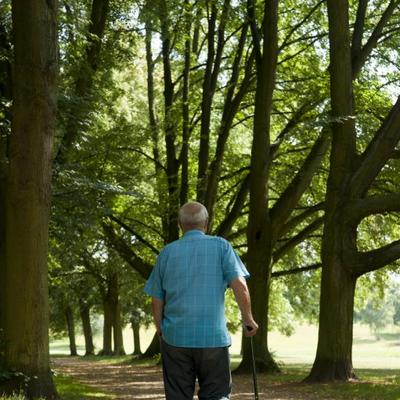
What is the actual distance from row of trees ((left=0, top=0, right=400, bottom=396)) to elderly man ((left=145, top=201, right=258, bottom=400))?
4490 mm

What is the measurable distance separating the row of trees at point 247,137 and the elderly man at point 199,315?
4.49 meters

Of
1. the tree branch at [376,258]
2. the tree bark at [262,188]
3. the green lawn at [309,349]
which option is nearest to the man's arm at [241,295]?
the tree branch at [376,258]

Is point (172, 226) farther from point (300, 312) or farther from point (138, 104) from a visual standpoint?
point (300, 312)

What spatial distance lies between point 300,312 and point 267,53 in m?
28.0

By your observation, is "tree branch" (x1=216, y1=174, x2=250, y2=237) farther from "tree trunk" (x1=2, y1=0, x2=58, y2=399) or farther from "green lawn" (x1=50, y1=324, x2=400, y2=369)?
"tree trunk" (x1=2, y1=0, x2=58, y2=399)

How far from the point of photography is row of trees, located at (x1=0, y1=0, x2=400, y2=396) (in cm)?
1369

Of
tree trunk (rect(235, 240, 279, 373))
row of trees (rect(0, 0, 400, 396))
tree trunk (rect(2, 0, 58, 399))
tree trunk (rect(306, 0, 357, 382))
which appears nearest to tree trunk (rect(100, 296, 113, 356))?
row of trees (rect(0, 0, 400, 396))

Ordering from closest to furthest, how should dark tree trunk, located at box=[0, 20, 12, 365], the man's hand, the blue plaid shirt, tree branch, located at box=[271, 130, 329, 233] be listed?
the blue plaid shirt → the man's hand → dark tree trunk, located at box=[0, 20, 12, 365] → tree branch, located at box=[271, 130, 329, 233]

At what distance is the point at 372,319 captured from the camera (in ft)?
428

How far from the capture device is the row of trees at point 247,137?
1369 cm

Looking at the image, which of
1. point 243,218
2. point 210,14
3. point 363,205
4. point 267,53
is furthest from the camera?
point 243,218

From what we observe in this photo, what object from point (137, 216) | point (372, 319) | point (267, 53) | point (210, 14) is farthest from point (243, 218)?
point (372, 319)

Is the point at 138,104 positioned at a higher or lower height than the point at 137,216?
higher

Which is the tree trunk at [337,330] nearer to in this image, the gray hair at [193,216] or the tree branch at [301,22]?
the tree branch at [301,22]
